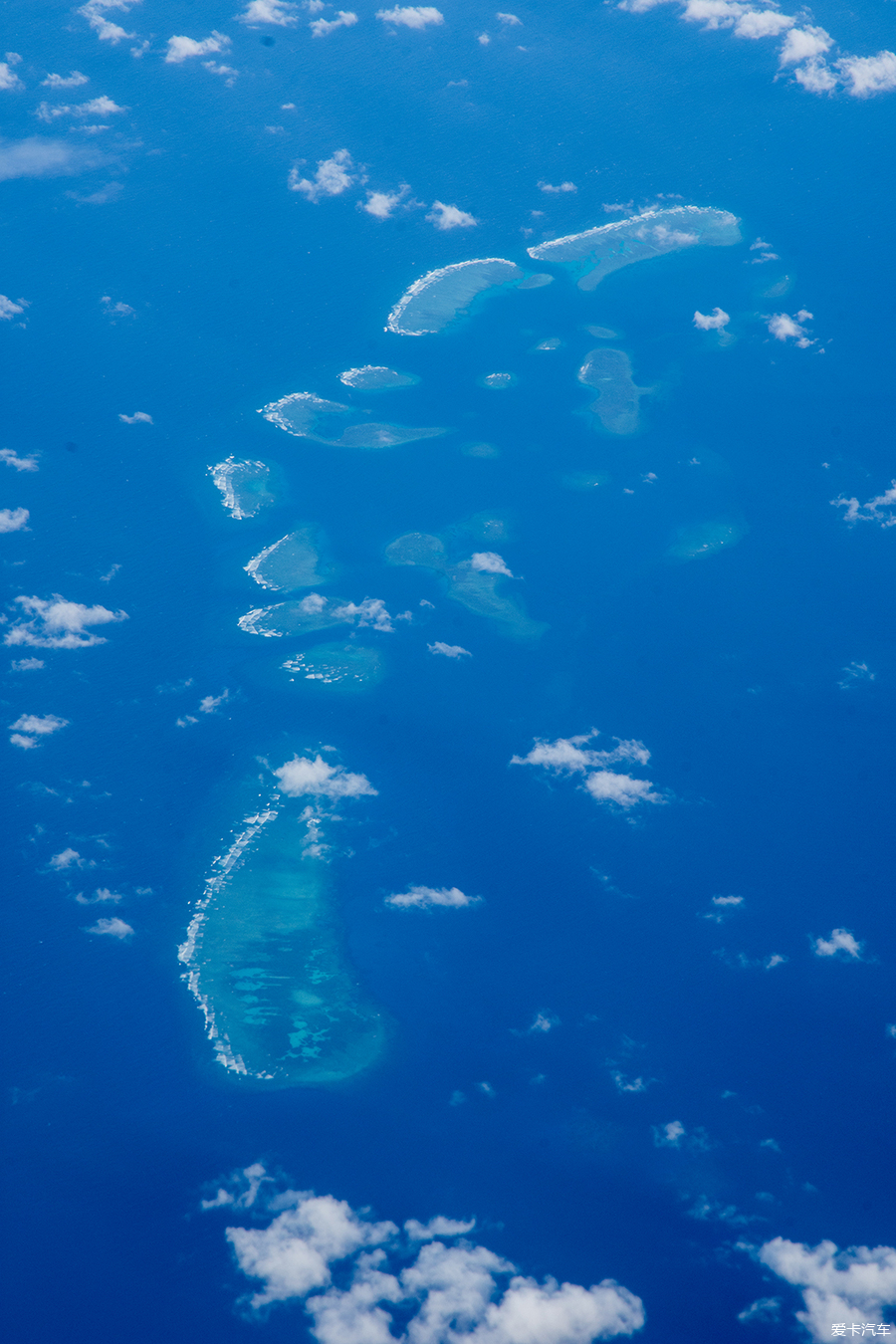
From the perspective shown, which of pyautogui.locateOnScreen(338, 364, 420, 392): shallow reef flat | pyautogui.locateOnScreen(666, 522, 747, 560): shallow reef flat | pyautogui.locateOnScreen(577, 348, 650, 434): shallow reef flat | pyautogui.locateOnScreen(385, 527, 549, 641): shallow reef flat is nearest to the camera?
pyautogui.locateOnScreen(385, 527, 549, 641): shallow reef flat

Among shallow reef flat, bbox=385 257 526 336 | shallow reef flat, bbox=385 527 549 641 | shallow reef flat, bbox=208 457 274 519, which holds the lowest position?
shallow reef flat, bbox=385 527 549 641

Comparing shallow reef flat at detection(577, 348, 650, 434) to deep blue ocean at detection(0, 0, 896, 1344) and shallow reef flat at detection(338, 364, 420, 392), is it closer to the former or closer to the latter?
deep blue ocean at detection(0, 0, 896, 1344)

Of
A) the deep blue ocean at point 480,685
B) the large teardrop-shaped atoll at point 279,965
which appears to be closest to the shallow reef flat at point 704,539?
the deep blue ocean at point 480,685

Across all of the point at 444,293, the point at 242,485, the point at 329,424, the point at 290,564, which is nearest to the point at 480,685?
the point at 290,564

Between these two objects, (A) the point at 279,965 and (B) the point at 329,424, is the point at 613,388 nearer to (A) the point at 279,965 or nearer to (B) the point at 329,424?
(B) the point at 329,424

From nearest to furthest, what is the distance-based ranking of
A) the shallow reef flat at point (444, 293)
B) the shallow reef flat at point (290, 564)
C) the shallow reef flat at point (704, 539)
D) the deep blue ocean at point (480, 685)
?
the deep blue ocean at point (480, 685), the shallow reef flat at point (290, 564), the shallow reef flat at point (704, 539), the shallow reef flat at point (444, 293)

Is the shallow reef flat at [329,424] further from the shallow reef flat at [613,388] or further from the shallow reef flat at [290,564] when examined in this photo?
the shallow reef flat at [613,388]

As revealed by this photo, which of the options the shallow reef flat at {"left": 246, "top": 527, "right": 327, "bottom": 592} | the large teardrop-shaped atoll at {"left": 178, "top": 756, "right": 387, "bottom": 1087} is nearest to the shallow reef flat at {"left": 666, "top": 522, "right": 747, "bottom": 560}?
the shallow reef flat at {"left": 246, "top": 527, "right": 327, "bottom": 592}
